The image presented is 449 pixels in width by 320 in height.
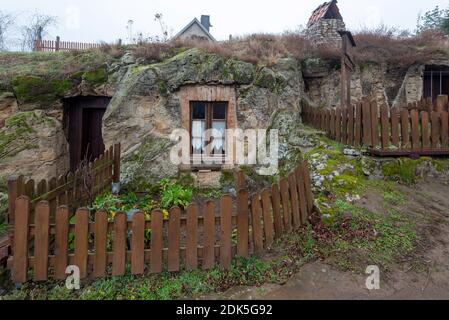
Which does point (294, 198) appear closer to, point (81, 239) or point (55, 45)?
point (81, 239)

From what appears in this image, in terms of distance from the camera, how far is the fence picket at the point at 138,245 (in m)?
3.43

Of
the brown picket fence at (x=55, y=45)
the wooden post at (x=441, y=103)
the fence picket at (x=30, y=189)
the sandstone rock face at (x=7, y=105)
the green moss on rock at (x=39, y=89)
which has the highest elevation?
the brown picket fence at (x=55, y=45)

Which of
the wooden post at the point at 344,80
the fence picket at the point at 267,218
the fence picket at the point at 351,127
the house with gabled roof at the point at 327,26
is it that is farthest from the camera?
the house with gabled roof at the point at 327,26

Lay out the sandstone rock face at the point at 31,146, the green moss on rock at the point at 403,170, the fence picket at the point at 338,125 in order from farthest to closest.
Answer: the sandstone rock face at the point at 31,146
the fence picket at the point at 338,125
the green moss on rock at the point at 403,170

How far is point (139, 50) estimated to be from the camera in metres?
8.46

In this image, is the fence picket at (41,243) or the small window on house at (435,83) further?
the small window on house at (435,83)

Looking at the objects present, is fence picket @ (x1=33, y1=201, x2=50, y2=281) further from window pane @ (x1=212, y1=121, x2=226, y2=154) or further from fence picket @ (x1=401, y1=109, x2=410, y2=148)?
fence picket @ (x1=401, y1=109, x2=410, y2=148)

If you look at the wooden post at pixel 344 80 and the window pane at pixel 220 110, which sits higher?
the wooden post at pixel 344 80

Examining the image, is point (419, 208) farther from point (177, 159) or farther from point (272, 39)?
point (272, 39)

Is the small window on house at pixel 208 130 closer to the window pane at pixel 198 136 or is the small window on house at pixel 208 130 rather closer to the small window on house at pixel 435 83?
the window pane at pixel 198 136

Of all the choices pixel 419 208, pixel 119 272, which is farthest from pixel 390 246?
pixel 119 272

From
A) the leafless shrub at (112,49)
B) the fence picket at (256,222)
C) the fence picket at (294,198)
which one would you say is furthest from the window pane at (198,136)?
the fence picket at (256,222)

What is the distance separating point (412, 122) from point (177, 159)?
5321 mm

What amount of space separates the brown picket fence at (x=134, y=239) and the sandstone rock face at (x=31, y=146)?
480cm
